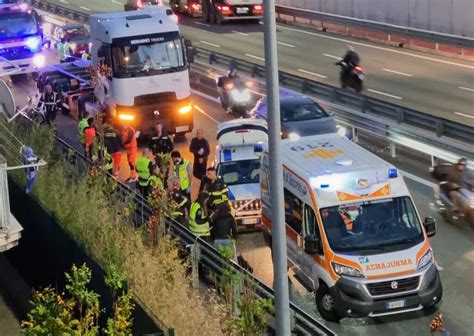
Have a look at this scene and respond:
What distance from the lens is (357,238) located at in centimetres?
1485

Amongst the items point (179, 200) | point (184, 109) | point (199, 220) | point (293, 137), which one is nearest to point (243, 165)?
point (293, 137)

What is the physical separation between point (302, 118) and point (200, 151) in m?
3.30

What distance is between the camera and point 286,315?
10.0m

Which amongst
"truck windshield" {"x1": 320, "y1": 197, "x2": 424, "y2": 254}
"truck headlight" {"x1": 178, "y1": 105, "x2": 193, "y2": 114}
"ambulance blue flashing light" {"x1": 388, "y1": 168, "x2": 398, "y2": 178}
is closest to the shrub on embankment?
"truck windshield" {"x1": 320, "y1": 197, "x2": 424, "y2": 254}

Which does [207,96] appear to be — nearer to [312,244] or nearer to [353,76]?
[353,76]

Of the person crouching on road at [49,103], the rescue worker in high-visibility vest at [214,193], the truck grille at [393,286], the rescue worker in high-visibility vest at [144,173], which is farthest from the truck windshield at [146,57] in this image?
the truck grille at [393,286]

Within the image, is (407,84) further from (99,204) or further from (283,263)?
(283,263)

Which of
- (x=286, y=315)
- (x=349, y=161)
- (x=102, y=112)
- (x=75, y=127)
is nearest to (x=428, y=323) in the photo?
(x=349, y=161)

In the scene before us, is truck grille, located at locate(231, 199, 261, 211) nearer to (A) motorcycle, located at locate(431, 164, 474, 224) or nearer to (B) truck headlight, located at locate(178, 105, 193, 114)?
(A) motorcycle, located at locate(431, 164, 474, 224)

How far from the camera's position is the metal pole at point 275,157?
977cm

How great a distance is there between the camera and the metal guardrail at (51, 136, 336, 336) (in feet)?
41.3

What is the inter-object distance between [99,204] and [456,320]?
A: 6.09 meters

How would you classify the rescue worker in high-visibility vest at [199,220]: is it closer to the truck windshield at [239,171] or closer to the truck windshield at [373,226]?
the truck windshield at [373,226]

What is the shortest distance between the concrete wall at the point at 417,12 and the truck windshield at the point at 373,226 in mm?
26283
